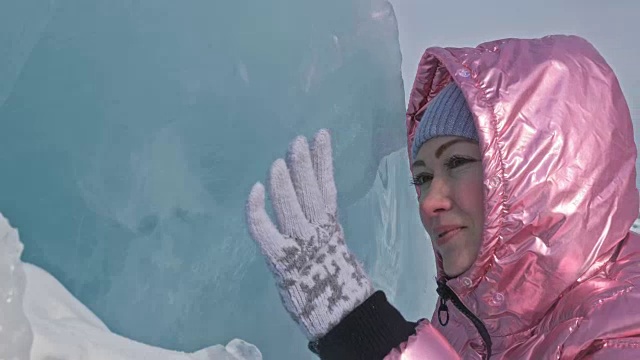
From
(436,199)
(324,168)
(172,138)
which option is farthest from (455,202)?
(172,138)

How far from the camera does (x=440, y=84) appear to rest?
1165 mm

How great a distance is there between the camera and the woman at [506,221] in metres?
0.67

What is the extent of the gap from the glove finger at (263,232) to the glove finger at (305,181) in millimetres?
46

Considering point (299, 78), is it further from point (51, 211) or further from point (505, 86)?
point (505, 86)

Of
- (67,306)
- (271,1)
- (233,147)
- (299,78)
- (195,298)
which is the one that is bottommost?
(195,298)

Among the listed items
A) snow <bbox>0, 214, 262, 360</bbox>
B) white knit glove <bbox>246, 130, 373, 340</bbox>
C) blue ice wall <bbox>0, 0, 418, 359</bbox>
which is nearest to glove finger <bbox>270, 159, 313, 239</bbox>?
white knit glove <bbox>246, 130, 373, 340</bbox>

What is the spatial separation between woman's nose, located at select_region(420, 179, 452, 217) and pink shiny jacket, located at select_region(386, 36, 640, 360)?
7 cm

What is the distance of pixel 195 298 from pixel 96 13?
1050mm

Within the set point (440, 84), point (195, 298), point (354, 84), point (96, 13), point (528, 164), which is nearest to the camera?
point (528, 164)

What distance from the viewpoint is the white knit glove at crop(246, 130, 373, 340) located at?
26.5 inches

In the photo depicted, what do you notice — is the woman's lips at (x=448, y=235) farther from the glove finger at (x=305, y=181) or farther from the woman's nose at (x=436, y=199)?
the glove finger at (x=305, y=181)

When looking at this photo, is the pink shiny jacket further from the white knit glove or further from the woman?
the white knit glove

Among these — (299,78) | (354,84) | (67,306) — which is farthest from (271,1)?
(67,306)

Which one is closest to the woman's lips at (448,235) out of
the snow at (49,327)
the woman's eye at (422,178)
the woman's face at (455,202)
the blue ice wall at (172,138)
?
the woman's face at (455,202)
